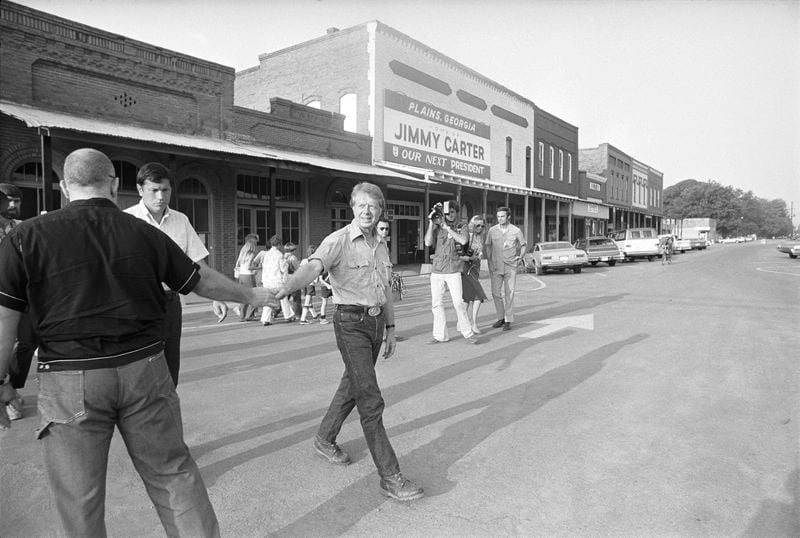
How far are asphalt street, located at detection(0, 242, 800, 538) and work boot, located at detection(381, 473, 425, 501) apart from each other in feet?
0.21

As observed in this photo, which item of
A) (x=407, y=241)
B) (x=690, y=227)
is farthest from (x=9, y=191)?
(x=690, y=227)

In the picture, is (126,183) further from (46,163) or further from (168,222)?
(168,222)

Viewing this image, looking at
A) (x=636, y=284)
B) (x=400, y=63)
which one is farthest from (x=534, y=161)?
(x=636, y=284)

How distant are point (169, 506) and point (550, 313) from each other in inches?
360

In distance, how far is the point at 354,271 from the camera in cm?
344

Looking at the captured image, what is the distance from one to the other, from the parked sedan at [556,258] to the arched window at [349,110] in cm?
918

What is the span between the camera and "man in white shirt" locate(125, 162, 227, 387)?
11.6 ft

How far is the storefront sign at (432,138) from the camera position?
2342 centimetres

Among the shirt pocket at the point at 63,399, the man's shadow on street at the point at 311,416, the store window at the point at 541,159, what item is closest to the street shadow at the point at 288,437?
the man's shadow on street at the point at 311,416

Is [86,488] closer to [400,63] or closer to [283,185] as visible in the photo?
[283,185]

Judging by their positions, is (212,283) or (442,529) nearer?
(212,283)

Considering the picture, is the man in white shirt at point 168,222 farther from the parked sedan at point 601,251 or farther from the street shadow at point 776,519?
the parked sedan at point 601,251

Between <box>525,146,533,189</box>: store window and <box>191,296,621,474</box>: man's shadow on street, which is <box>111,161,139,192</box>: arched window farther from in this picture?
<box>525,146,533,189</box>: store window

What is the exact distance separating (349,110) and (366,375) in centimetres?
2149
